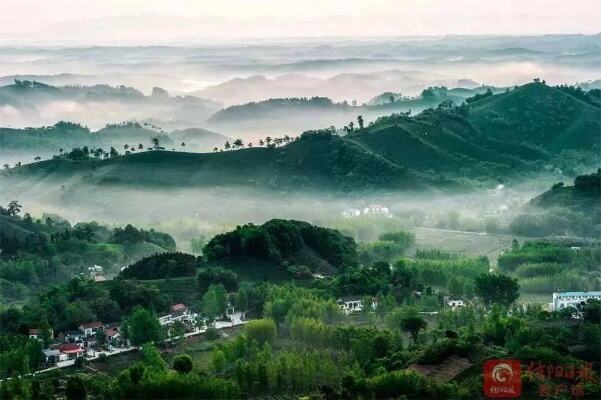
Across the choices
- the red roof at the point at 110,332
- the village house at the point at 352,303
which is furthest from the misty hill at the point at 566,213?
the red roof at the point at 110,332

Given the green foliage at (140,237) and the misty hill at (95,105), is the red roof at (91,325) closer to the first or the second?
the green foliage at (140,237)

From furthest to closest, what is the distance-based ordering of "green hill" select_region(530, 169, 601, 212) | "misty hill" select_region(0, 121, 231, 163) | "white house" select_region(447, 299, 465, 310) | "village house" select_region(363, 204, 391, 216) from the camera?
"misty hill" select_region(0, 121, 231, 163)
"village house" select_region(363, 204, 391, 216)
"green hill" select_region(530, 169, 601, 212)
"white house" select_region(447, 299, 465, 310)

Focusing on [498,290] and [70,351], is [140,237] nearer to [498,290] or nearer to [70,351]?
[498,290]

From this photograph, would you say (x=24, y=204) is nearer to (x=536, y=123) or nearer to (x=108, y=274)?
(x=108, y=274)

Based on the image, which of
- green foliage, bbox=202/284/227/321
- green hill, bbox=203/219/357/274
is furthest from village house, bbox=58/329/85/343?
green hill, bbox=203/219/357/274

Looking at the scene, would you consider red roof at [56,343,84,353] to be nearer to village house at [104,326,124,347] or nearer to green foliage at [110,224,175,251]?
village house at [104,326,124,347]

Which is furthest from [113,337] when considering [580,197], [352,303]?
[580,197]

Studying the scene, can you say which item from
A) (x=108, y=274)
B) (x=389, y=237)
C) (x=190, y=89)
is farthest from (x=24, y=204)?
(x=190, y=89)
